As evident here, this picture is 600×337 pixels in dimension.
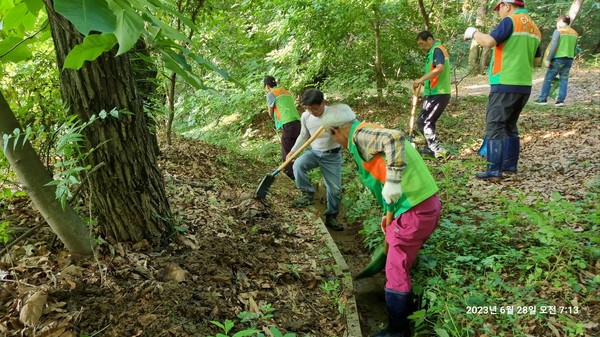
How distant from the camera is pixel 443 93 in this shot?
6.22 m

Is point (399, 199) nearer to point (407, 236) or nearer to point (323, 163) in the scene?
point (407, 236)

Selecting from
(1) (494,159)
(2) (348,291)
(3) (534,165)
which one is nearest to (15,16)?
(2) (348,291)

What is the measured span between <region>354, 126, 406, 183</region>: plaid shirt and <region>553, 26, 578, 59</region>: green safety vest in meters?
8.58

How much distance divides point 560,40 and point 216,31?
8.52 m

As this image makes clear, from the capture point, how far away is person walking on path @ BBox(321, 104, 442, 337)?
2855 mm

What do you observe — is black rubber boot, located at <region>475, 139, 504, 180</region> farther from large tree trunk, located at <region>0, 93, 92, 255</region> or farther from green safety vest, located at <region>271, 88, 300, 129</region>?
large tree trunk, located at <region>0, 93, 92, 255</region>

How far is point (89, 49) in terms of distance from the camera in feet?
2.86

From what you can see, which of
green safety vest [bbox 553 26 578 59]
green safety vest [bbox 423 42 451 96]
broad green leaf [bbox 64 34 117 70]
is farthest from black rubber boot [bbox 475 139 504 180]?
green safety vest [bbox 553 26 578 59]

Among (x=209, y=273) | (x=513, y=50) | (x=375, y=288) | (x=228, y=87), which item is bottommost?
(x=375, y=288)

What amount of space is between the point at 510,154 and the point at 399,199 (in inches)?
116

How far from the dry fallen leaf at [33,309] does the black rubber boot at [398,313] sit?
99.9 inches

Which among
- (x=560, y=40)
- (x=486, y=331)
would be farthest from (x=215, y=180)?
(x=560, y=40)

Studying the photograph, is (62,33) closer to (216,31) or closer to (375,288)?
(375,288)

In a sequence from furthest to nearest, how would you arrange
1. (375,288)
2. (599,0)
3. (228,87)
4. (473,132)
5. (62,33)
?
1. (599,0)
2. (228,87)
3. (473,132)
4. (375,288)
5. (62,33)
